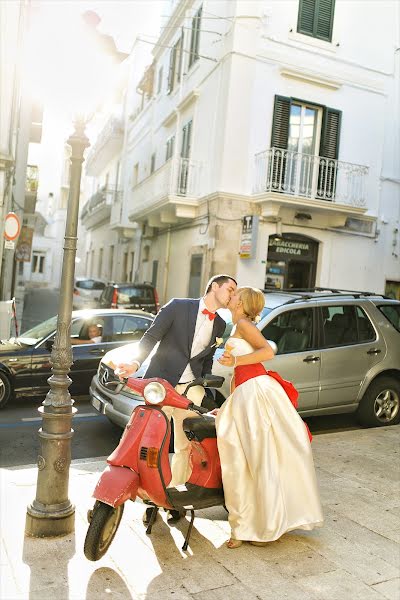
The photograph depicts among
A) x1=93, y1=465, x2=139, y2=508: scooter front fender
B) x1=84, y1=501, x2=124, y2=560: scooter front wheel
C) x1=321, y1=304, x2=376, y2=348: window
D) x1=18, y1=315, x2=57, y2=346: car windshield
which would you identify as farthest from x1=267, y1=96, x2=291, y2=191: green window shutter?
x1=84, y1=501, x2=124, y2=560: scooter front wheel

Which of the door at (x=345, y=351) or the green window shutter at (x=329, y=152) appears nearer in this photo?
the door at (x=345, y=351)

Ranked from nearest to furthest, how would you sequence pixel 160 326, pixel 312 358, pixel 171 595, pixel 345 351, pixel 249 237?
pixel 171 595, pixel 160 326, pixel 312 358, pixel 345 351, pixel 249 237

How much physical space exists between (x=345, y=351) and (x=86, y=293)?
20.1 meters

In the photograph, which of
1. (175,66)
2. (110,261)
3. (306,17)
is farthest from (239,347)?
(110,261)

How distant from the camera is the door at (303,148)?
15266 mm

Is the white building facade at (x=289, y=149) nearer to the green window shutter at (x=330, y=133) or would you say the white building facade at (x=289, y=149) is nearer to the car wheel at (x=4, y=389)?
the green window shutter at (x=330, y=133)

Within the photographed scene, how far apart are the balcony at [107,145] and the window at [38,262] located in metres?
16.2

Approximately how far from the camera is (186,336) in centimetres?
414

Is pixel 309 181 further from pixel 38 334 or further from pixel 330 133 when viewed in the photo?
pixel 38 334

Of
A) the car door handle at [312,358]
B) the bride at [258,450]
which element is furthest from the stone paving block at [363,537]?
the car door handle at [312,358]

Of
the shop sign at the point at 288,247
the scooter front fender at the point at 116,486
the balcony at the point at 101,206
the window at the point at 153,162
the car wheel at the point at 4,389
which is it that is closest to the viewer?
the scooter front fender at the point at 116,486

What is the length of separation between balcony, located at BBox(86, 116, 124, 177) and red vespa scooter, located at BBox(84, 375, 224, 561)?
98.3 feet

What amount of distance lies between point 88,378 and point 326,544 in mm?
5038

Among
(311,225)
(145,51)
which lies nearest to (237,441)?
(311,225)
